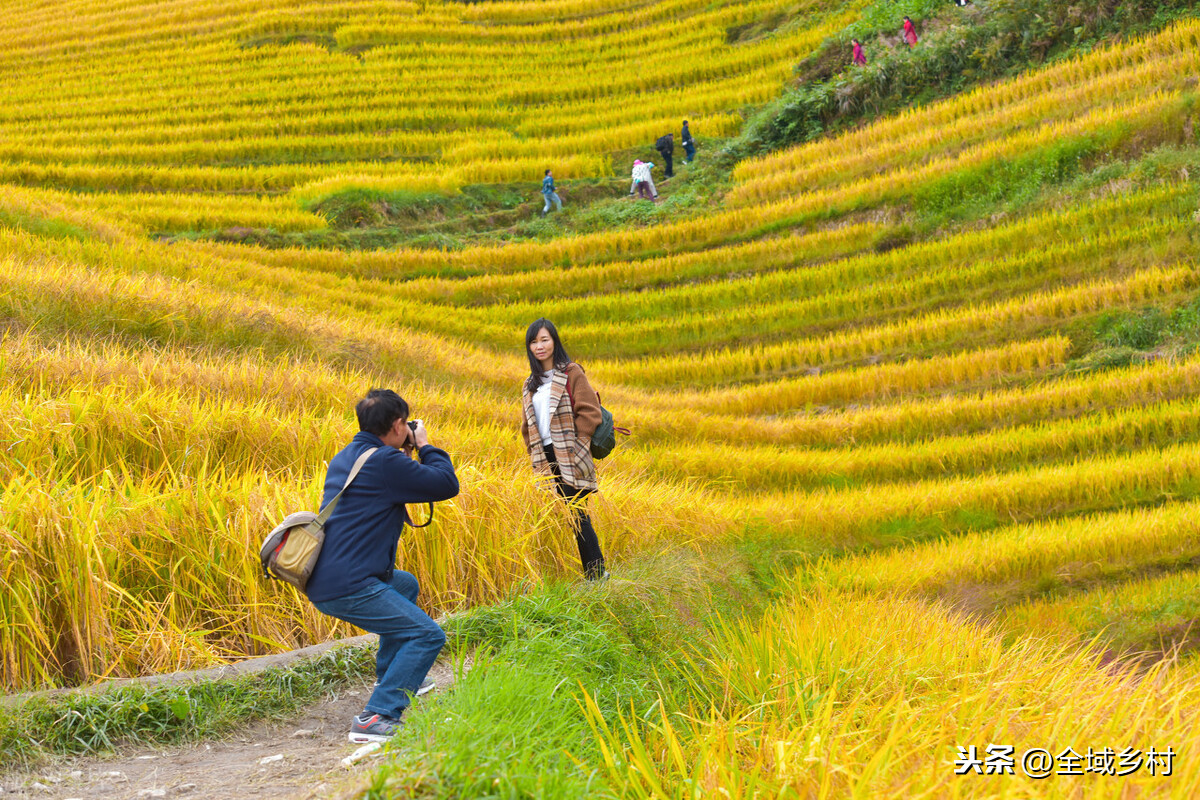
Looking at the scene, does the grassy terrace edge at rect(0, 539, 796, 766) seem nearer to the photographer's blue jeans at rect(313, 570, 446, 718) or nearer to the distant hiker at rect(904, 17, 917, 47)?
the photographer's blue jeans at rect(313, 570, 446, 718)

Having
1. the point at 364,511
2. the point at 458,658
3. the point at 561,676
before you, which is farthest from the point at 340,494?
the point at 561,676

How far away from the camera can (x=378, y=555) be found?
3451 mm

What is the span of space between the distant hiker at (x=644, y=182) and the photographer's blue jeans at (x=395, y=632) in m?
20.4

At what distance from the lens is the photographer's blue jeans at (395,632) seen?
10.9ft

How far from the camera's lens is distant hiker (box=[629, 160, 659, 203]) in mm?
22797

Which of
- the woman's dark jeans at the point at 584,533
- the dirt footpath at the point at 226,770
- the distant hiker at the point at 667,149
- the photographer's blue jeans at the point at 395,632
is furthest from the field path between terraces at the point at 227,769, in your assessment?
the distant hiker at the point at 667,149

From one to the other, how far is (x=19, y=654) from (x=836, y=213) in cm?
1710

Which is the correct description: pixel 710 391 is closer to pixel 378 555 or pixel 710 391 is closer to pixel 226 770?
pixel 378 555

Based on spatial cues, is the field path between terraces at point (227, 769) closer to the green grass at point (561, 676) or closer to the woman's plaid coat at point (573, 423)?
the green grass at point (561, 676)

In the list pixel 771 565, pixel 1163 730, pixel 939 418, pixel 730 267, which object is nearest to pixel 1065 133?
pixel 730 267

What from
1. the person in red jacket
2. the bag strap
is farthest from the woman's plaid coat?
the person in red jacket

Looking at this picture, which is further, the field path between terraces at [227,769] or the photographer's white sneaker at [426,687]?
the photographer's white sneaker at [426,687]

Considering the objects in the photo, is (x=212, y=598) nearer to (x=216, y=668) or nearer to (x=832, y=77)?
(x=216, y=668)

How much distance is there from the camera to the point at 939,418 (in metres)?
11.4
